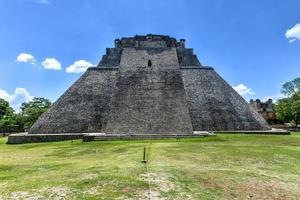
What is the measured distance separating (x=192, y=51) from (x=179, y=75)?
20.3 feet

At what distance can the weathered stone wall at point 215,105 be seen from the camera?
18.8 metres

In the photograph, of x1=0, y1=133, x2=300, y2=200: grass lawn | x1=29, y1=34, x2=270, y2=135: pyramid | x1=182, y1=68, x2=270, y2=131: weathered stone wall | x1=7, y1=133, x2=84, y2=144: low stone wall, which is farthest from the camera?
x1=182, y1=68, x2=270, y2=131: weathered stone wall

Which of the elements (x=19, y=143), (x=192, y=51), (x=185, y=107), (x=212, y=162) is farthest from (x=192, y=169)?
(x=192, y=51)

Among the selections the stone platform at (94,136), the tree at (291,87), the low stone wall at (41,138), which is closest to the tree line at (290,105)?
the tree at (291,87)

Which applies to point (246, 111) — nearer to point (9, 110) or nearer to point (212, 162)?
point (212, 162)

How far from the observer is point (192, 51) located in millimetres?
26766

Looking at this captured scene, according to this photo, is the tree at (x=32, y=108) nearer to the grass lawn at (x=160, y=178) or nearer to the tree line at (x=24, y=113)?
the tree line at (x=24, y=113)

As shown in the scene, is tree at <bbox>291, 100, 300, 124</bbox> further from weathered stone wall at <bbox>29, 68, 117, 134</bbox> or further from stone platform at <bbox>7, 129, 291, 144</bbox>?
weathered stone wall at <bbox>29, 68, 117, 134</bbox>

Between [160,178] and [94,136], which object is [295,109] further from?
[160,178]

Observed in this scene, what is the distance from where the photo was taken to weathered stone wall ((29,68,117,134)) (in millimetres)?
Answer: 18453

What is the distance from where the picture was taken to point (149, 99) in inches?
750

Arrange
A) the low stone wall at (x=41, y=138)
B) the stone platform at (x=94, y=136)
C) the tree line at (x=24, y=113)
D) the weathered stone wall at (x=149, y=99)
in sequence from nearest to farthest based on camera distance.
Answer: the stone platform at (x=94, y=136)
the low stone wall at (x=41, y=138)
the weathered stone wall at (x=149, y=99)
the tree line at (x=24, y=113)

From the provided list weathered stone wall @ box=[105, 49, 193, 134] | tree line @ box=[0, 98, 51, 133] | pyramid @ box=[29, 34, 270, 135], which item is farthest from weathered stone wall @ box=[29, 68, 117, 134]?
tree line @ box=[0, 98, 51, 133]

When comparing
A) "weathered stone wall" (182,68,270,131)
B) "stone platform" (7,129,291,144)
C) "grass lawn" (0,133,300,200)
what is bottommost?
"grass lawn" (0,133,300,200)
